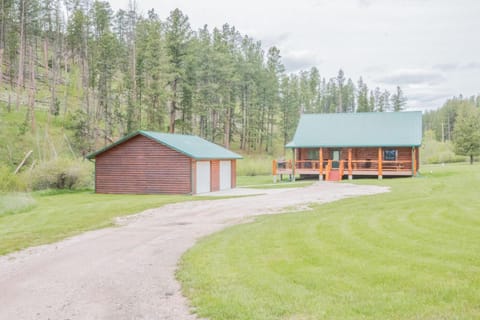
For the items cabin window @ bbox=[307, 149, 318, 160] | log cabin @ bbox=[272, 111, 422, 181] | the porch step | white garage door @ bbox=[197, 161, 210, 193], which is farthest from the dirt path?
cabin window @ bbox=[307, 149, 318, 160]

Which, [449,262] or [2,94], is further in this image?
[2,94]

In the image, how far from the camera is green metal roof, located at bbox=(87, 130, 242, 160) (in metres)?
22.6

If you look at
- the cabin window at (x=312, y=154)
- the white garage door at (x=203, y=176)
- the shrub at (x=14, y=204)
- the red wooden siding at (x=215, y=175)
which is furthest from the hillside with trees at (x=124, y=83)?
the cabin window at (x=312, y=154)

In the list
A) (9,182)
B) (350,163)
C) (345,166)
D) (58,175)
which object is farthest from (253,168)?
(9,182)

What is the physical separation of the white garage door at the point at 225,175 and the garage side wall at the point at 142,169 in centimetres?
400

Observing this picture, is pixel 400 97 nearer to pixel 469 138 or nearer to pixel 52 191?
pixel 469 138

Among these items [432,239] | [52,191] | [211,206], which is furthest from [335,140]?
[432,239]

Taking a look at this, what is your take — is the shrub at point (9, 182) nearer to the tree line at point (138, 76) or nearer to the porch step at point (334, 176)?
the tree line at point (138, 76)

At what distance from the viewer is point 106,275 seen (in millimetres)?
6730

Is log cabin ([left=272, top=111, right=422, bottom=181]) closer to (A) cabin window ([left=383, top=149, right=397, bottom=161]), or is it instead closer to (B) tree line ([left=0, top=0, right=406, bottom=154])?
(A) cabin window ([left=383, top=149, right=397, bottom=161])

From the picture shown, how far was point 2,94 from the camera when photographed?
41.2 m

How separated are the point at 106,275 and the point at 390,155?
26442 millimetres

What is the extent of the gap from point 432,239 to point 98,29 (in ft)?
152

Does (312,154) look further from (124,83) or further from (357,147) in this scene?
(124,83)
